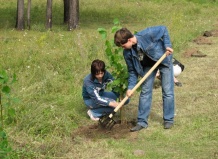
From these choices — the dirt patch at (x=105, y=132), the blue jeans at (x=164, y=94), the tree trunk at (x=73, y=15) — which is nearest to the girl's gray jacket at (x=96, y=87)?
the dirt patch at (x=105, y=132)

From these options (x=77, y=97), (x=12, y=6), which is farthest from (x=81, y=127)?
(x=12, y=6)

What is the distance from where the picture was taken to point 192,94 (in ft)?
25.6

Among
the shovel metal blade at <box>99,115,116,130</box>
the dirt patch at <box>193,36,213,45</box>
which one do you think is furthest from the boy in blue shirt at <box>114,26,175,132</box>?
the dirt patch at <box>193,36,213,45</box>

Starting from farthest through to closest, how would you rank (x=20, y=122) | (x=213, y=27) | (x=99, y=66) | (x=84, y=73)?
(x=213, y=27) → (x=84, y=73) → (x=99, y=66) → (x=20, y=122)

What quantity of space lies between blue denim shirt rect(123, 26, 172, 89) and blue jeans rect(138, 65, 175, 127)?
0.19 metres

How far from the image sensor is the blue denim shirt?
19.6ft

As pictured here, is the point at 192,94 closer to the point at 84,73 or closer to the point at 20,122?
the point at 84,73

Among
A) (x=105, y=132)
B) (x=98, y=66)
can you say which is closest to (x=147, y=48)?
(x=98, y=66)

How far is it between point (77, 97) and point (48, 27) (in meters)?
8.60

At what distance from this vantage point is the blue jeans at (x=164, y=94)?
6211 mm

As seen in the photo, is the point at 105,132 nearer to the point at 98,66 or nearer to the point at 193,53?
the point at 98,66

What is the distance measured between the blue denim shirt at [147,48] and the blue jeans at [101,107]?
0.66m

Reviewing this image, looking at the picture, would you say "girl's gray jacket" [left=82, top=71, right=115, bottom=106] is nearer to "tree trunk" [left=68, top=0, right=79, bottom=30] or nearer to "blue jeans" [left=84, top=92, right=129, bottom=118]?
"blue jeans" [left=84, top=92, right=129, bottom=118]

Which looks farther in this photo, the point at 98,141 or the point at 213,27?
the point at 213,27
